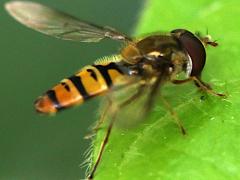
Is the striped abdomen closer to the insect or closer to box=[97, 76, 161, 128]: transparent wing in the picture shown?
the insect

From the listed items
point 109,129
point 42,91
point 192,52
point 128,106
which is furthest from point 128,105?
point 42,91

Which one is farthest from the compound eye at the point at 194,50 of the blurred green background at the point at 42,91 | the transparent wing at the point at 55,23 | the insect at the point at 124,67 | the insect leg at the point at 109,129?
the blurred green background at the point at 42,91

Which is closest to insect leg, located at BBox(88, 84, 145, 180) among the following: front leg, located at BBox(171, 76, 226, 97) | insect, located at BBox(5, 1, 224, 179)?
insect, located at BBox(5, 1, 224, 179)

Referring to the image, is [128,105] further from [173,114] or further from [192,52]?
[192,52]

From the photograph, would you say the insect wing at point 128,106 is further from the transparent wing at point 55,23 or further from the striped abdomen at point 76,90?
the transparent wing at point 55,23

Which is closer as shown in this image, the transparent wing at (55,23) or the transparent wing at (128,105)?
the transparent wing at (128,105)

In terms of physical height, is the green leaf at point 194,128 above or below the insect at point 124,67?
below
